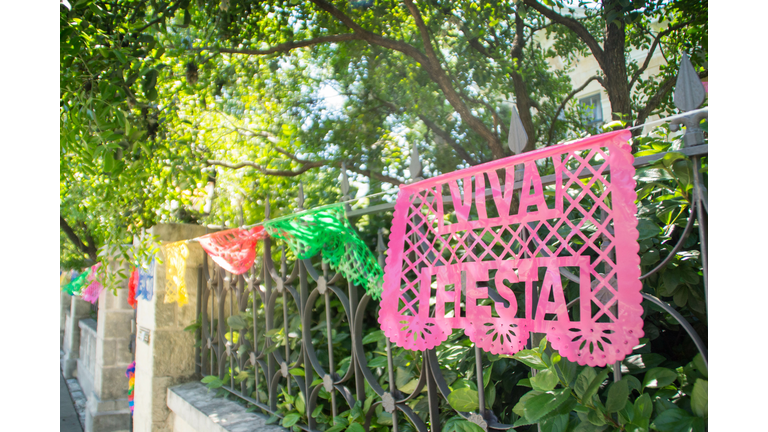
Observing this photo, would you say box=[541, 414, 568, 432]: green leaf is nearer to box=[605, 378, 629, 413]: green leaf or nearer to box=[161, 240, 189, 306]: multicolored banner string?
box=[605, 378, 629, 413]: green leaf

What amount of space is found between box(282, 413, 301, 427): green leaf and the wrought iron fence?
0.02 metres

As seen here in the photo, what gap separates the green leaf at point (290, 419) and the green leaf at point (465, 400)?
1041 mm

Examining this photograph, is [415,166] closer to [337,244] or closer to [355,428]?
[337,244]

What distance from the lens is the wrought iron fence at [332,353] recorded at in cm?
137

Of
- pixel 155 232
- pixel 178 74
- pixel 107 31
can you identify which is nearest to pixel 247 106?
pixel 178 74

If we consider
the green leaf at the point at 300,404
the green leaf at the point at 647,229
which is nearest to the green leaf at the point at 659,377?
the green leaf at the point at 647,229

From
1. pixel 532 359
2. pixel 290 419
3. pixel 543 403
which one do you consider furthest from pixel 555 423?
pixel 290 419

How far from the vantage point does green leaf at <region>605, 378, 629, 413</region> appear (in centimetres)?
110

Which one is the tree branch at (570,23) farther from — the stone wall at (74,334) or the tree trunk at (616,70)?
the stone wall at (74,334)

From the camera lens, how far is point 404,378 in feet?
5.70

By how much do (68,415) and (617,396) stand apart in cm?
815

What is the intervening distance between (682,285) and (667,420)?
1.31 ft

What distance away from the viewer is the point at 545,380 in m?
1.16

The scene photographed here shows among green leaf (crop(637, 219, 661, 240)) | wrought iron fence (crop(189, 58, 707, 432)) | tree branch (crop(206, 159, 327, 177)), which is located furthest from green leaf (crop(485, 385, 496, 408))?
tree branch (crop(206, 159, 327, 177))
